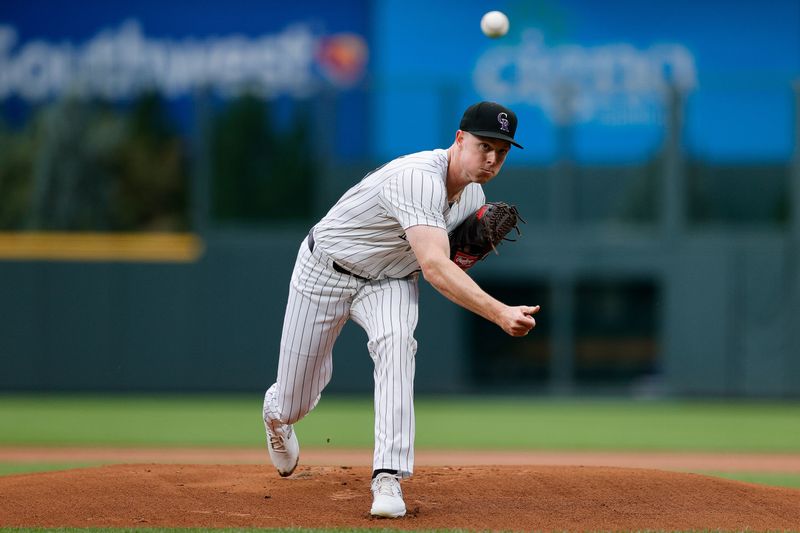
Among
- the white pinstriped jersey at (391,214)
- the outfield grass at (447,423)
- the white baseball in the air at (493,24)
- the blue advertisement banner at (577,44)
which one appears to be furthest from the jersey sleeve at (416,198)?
the blue advertisement banner at (577,44)

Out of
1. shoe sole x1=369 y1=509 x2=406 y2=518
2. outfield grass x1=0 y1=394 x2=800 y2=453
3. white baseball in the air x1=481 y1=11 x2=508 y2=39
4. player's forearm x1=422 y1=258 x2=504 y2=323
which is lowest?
outfield grass x1=0 y1=394 x2=800 y2=453

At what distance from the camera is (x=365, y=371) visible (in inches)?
548

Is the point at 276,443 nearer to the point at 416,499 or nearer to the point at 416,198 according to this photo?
the point at 416,499

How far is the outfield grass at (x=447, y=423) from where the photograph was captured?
31.6ft

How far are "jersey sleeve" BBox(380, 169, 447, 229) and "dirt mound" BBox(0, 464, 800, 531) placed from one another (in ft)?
3.88

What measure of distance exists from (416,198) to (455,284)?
0.41 metres

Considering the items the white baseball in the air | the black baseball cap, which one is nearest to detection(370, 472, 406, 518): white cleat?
the black baseball cap

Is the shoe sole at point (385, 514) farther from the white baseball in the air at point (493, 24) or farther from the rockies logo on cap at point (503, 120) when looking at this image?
the white baseball in the air at point (493, 24)

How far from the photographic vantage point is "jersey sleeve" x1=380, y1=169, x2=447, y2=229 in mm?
4562

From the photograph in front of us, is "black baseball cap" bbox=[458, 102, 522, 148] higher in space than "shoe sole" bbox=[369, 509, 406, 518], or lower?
higher

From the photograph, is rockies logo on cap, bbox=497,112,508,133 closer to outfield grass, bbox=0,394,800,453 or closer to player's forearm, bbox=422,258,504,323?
player's forearm, bbox=422,258,504,323

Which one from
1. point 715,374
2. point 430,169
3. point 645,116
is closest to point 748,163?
point 645,116

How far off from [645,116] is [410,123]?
293 centimetres

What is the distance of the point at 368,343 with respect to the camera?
477 cm
